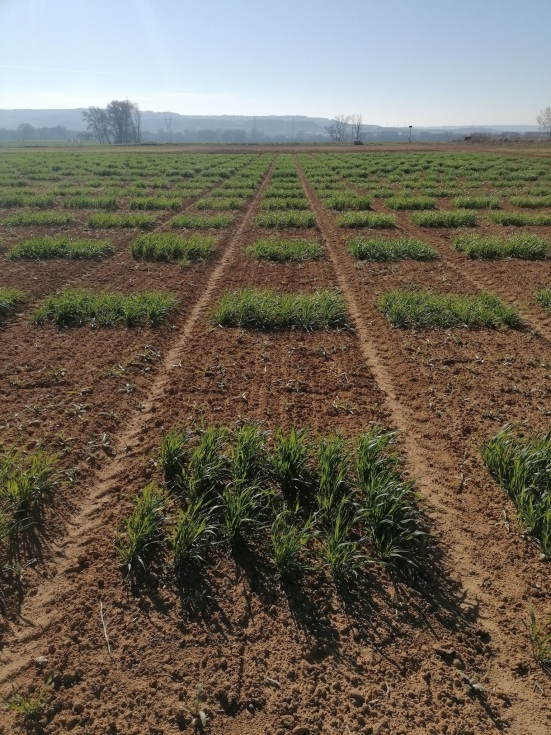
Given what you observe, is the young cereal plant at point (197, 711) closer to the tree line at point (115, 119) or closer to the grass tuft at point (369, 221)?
the grass tuft at point (369, 221)

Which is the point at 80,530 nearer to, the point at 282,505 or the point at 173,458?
the point at 173,458

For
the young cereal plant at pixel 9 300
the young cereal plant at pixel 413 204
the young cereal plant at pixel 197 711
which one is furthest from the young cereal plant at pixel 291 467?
the young cereal plant at pixel 413 204

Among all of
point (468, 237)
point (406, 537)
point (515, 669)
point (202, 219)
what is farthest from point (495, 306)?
point (202, 219)

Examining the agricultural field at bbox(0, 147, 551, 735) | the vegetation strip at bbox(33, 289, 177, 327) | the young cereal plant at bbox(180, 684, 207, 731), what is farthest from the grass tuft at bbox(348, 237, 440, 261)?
the young cereal plant at bbox(180, 684, 207, 731)

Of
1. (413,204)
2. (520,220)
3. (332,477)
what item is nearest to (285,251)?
(413,204)

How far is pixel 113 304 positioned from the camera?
8984mm

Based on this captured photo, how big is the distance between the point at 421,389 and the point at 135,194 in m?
20.6

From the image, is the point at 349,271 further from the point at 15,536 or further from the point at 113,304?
the point at 15,536

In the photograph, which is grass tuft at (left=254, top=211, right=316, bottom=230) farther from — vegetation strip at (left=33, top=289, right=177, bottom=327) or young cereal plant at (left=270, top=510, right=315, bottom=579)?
young cereal plant at (left=270, top=510, right=315, bottom=579)

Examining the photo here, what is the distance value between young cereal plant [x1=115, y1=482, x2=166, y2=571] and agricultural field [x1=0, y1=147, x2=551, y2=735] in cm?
2

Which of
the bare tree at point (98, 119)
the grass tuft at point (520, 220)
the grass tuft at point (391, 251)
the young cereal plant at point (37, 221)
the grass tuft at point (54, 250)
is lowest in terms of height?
the grass tuft at point (54, 250)

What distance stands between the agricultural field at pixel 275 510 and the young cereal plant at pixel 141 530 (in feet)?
0.08

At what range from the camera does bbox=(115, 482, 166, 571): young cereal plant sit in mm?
3863

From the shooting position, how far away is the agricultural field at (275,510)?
3.02m
